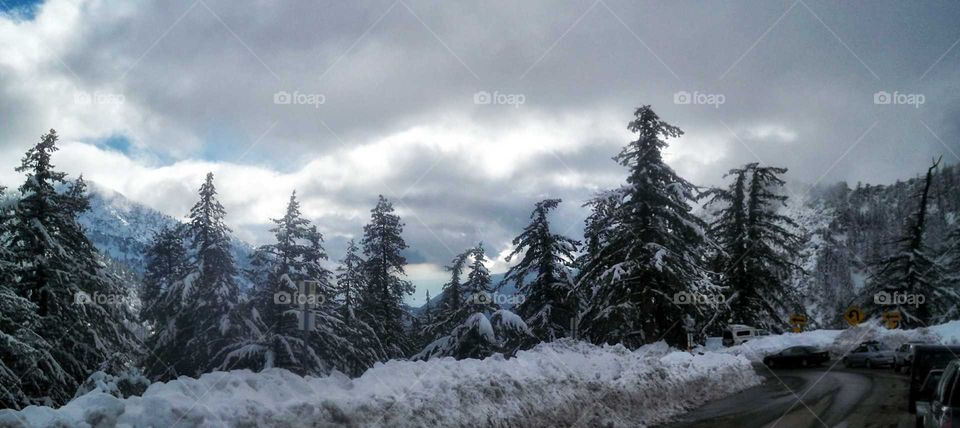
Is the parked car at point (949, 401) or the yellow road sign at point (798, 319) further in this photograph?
the yellow road sign at point (798, 319)

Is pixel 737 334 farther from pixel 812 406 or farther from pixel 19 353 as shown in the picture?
pixel 19 353

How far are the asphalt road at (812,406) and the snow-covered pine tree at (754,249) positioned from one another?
1635 centimetres

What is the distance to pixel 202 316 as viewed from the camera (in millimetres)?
23922

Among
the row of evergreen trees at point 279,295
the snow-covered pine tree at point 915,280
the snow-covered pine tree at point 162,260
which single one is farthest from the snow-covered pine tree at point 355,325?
the snow-covered pine tree at point 915,280

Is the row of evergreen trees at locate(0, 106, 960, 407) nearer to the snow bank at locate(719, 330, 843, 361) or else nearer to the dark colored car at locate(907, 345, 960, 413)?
the snow bank at locate(719, 330, 843, 361)

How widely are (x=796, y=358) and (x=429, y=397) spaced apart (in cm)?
2304

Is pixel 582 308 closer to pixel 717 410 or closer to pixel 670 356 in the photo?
pixel 670 356

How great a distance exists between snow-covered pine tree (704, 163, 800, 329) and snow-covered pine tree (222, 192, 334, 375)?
82.5 feet

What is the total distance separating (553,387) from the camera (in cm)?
1146

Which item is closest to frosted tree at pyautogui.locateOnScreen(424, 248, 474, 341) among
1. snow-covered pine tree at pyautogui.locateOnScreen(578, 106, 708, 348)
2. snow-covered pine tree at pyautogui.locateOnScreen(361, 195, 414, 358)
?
snow-covered pine tree at pyautogui.locateOnScreen(361, 195, 414, 358)

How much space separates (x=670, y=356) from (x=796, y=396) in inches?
135

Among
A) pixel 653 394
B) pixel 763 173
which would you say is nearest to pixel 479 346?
pixel 653 394

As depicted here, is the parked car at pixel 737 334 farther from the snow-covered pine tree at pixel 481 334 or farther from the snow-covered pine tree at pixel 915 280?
the snow-covered pine tree at pixel 915 280

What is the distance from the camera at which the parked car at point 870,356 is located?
83.4ft
